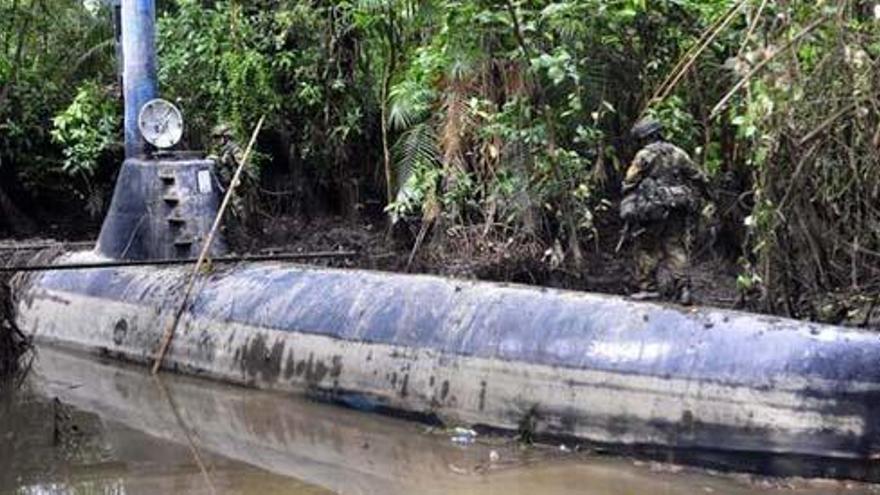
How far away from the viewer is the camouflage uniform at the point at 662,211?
9.02m

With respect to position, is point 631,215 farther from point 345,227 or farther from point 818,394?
point 345,227

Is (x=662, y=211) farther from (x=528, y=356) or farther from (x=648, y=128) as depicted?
(x=528, y=356)

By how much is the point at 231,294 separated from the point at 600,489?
4.70m

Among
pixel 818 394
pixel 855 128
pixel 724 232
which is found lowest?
pixel 818 394

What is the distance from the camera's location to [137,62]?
39.5 ft

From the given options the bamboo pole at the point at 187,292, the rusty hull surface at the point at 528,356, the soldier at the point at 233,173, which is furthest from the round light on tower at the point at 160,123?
the rusty hull surface at the point at 528,356

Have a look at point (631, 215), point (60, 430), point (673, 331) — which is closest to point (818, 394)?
point (673, 331)

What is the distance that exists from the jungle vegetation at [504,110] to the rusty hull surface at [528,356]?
1069 millimetres

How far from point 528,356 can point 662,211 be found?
74.3 inches

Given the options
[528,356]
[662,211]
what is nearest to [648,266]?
[662,211]

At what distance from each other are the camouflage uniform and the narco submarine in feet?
3.83

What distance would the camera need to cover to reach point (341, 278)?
9.91 metres

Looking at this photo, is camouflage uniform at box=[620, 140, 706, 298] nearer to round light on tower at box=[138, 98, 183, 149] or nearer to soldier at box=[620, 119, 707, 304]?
soldier at box=[620, 119, 707, 304]

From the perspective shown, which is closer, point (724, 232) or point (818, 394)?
point (818, 394)
